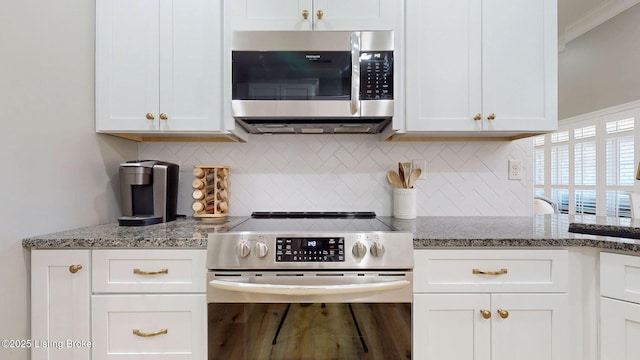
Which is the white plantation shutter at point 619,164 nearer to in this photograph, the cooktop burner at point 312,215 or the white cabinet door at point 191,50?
the cooktop burner at point 312,215

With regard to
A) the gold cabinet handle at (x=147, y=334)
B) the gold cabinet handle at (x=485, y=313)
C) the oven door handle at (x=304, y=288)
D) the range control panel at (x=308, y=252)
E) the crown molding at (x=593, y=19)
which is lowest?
the gold cabinet handle at (x=147, y=334)

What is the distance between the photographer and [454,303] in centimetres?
116

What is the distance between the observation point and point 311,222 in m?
1.56

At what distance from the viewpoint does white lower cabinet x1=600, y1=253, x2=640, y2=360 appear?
1064 millimetres

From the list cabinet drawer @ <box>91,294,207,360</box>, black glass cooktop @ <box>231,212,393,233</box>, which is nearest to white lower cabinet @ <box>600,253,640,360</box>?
black glass cooktop @ <box>231,212,393,233</box>

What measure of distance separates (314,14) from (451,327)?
1537 millimetres

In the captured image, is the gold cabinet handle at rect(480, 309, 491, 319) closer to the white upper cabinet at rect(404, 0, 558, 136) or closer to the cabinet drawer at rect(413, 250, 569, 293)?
the cabinet drawer at rect(413, 250, 569, 293)

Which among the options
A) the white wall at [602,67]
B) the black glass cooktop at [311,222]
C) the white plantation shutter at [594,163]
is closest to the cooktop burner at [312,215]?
the black glass cooktop at [311,222]

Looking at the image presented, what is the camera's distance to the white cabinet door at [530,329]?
1.15m

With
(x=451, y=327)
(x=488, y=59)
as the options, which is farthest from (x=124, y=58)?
(x=451, y=327)

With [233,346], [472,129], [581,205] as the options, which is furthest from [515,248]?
[581,205]

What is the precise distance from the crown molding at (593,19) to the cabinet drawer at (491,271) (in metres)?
3.99

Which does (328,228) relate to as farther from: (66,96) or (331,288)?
(66,96)

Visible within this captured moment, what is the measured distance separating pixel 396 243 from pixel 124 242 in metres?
1.06
